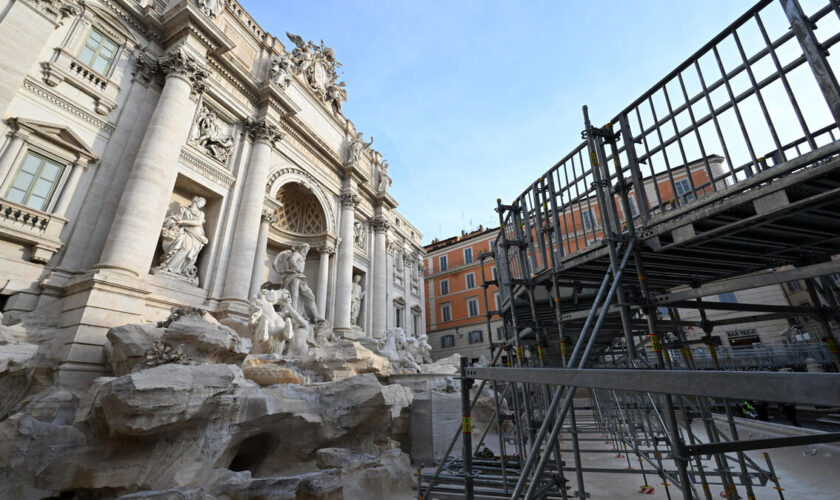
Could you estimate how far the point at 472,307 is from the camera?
2925cm

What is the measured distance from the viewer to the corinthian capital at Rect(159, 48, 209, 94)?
10180mm

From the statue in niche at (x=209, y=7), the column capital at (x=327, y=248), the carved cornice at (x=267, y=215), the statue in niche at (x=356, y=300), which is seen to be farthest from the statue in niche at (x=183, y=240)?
the statue in niche at (x=356, y=300)

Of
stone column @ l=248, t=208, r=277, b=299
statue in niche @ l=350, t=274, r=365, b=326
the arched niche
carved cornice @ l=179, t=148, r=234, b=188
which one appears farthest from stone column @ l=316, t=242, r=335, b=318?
carved cornice @ l=179, t=148, r=234, b=188

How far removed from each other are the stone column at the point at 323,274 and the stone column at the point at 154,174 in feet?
21.9

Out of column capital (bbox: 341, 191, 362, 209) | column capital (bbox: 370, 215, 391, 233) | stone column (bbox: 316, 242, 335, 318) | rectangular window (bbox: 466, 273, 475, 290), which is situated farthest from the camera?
rectangular window (bbox: 466, 273, 475, 290)

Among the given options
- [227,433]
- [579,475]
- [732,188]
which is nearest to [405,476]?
[227,433]

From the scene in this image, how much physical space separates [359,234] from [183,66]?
10.7 metres

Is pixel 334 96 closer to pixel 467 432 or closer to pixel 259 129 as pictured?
pixel 259 129

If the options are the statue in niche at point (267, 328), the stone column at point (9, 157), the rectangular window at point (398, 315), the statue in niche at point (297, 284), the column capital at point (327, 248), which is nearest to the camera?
the stone column at point (9, 157)

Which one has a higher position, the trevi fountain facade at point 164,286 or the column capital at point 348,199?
the column capital at point 348,199

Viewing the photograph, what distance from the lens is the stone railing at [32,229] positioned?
283 inches

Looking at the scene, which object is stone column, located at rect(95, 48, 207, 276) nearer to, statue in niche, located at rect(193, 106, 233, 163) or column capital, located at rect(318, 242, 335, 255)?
statue in niche, located at rect(193, 106, 233, 163)

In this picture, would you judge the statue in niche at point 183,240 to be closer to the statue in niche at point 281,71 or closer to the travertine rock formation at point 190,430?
the travertine rock formation at point 190,430

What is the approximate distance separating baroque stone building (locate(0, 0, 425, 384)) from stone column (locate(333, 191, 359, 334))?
0.08 meters
